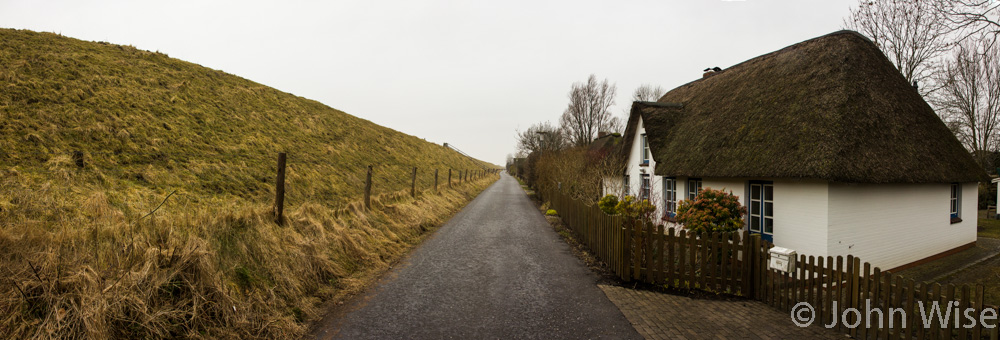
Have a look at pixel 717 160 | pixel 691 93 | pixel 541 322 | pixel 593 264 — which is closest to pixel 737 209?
pixel 717 160

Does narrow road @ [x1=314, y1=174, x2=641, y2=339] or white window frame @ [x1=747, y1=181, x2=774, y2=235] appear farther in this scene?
white window frame @ [x1=747, y1=181, x2=774, y2=235]

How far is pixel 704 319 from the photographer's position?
16.1ft

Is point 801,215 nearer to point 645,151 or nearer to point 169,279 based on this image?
point 645,151

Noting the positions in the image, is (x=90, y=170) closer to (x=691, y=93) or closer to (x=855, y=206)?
(x=855, y=206)

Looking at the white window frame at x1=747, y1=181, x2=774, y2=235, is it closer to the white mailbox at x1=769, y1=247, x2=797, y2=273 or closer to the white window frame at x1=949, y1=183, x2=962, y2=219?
the white mailbox at x1=769, y1=247, x2=797, y2=273

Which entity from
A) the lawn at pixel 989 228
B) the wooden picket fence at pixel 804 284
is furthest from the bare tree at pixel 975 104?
the wooden picket fence at pixel 804 284

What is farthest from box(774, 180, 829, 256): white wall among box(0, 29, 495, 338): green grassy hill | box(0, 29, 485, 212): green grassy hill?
box(0, 29, 485, 212): green grassy hill

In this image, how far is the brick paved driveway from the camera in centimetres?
447

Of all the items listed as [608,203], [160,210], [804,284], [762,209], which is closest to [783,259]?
[804,284]

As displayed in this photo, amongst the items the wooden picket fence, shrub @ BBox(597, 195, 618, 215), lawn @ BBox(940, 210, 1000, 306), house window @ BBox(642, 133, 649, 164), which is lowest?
lawn @ BBox(940, 210, 1000, 306)

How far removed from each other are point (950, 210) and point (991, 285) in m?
4.16

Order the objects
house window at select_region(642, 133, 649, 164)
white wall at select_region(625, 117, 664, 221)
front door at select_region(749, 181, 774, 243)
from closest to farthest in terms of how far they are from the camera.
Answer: front door at select_region(749, 181, 774, 243) < white wall at select_region(625, 117, 664, 221) < house window at select_region(642, 133, 649, 164)

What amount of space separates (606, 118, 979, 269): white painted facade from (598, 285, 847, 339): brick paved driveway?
388 centimetres

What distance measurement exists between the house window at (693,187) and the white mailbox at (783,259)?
22.2ft
